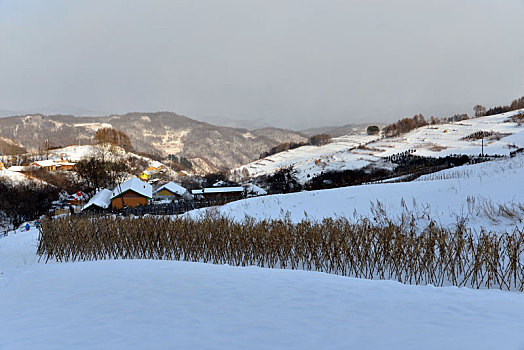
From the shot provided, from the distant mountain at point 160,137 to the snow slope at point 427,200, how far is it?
125 meters

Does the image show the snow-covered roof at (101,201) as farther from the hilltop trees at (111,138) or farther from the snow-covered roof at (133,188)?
the hilltop trees at (111,138)

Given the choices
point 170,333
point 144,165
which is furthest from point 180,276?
point 144,165

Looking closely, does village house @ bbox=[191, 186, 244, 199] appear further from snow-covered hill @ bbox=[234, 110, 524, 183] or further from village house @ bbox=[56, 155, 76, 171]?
village house @ bbox=[56, 155, 76, 171]

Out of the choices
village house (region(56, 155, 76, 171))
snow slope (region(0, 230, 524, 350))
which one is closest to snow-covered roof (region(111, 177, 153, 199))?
snow slope (region(0, 230, 524, 350))

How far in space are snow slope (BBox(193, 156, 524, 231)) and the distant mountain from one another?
4937 inches

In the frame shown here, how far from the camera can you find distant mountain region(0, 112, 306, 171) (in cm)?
14391

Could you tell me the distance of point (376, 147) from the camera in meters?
71.5

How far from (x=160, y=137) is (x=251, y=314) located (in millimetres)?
189054

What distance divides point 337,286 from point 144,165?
94.5 meters

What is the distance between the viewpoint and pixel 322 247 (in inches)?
266

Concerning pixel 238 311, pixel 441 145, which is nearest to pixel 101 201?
pixel 238 311

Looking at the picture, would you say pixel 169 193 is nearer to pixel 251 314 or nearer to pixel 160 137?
pixel 251 314

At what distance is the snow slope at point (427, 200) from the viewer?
27.8 feet

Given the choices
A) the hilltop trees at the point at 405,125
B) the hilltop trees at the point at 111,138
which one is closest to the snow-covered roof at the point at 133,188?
the hilltop trees at the point at 111,138
